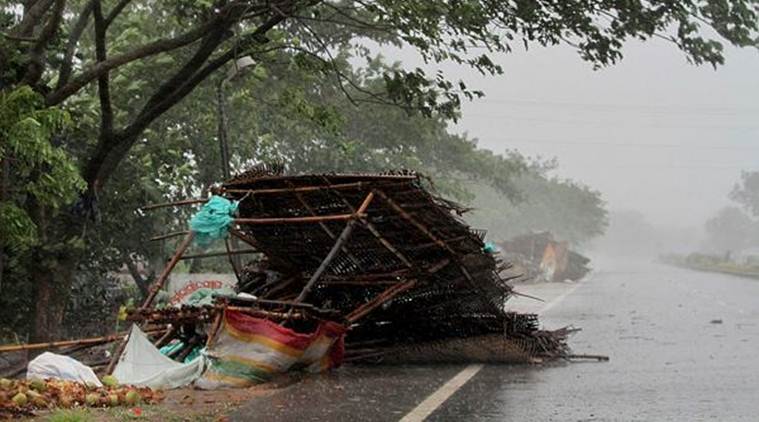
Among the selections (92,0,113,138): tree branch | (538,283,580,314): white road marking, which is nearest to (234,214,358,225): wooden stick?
(92,0,113,138): tree branch

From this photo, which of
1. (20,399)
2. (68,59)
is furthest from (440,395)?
(68,59)

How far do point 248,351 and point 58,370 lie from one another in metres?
1.69

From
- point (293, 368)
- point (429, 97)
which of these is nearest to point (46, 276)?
point (293, 368)

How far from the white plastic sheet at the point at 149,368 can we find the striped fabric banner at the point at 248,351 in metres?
0.18

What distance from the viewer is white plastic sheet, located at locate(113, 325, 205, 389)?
27.0ft

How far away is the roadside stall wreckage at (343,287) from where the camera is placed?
28.1ft

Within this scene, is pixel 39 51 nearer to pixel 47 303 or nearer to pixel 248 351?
pixel 47 303

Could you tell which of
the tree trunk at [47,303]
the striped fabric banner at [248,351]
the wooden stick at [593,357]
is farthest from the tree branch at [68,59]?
the wooden stick at [593,357]

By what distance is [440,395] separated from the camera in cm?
815

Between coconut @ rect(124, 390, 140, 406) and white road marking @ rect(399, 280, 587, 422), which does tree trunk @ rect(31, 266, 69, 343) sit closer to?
coconut @ rect(124, 390, 140, 406)

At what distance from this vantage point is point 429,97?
1109 cm

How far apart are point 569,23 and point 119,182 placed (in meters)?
8.54

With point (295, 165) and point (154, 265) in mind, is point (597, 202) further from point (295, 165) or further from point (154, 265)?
point (154, 265)

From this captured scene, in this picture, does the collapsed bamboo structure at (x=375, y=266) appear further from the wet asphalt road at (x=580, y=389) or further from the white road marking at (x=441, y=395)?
the white road marking at (x=441, y=395)
